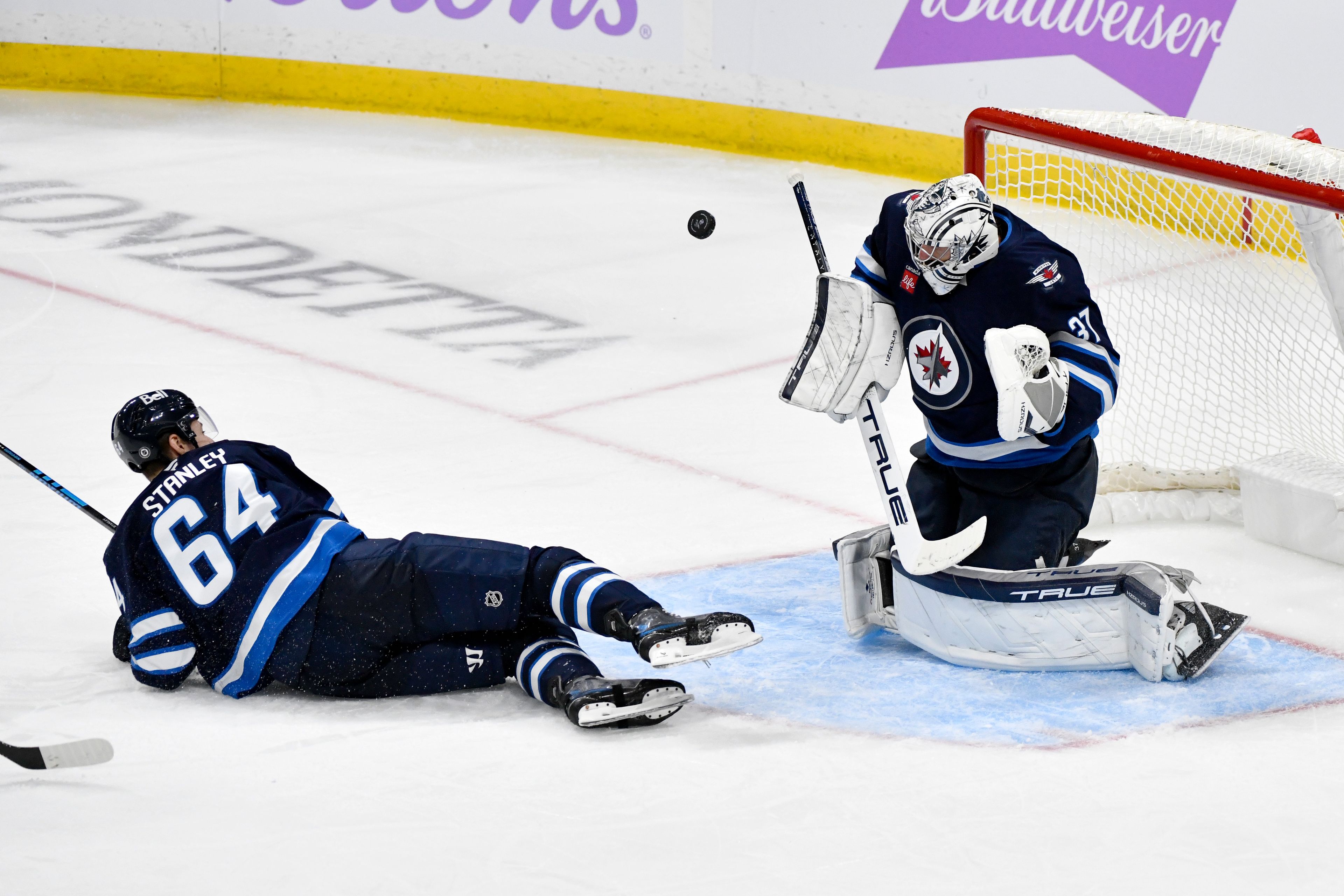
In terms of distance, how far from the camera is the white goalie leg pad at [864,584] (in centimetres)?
325

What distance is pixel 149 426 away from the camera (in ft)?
10.0

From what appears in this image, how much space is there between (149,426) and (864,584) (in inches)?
50.4

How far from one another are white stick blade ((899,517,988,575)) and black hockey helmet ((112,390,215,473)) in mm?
1245

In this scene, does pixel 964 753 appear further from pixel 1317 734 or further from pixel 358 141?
pixel 358 141

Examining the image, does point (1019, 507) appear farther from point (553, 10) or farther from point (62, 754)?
point (553, 10)

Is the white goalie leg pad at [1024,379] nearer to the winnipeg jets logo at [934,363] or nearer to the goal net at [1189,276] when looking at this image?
the winnipeg jets logo at [934,363]

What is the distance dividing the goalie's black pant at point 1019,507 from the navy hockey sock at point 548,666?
2.29ft

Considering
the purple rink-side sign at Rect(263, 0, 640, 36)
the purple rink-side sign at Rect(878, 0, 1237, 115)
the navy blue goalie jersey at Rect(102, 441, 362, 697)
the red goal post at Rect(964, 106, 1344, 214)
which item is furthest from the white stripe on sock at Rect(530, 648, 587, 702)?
the purple rink-side sign at Rect(263, 0, 640, 36)

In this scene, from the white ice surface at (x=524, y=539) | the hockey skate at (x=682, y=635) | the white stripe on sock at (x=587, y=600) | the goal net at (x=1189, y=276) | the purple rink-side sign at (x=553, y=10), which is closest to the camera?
the white ice surface at (x=524, y=539)

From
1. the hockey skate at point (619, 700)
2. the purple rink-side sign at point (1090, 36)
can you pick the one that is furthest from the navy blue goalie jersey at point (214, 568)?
the purple rink-side sign at point (1090, 36)

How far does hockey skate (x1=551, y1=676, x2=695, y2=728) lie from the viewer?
276 centimetres

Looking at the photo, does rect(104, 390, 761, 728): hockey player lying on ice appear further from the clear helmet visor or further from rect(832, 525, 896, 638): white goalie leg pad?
rect(832, 525, 896, 638): white goalie leg pad

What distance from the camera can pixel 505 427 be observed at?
15.5ft

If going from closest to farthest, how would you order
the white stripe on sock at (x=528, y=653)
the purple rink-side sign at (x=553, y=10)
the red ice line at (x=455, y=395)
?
the white stripe on sock at (x=528, y=653), the red ice line at (x=455, y=395), the purple rink-side sign at (x=553, y=10)
